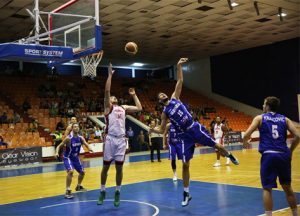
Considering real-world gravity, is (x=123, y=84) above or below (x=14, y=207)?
above

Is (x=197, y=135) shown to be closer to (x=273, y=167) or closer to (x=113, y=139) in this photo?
(x=113, y=139)

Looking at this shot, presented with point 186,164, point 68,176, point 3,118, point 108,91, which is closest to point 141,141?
point 3,118

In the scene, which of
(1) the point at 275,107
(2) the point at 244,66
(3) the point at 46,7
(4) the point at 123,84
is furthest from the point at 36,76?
(1) the point at 275,107

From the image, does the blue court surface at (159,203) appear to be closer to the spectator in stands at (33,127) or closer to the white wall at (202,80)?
the spectator in stands at (33,127)

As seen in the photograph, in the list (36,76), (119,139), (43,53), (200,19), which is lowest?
(119,139)

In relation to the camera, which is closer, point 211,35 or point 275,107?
point 275,107

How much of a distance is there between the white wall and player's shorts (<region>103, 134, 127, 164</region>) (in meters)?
22.6

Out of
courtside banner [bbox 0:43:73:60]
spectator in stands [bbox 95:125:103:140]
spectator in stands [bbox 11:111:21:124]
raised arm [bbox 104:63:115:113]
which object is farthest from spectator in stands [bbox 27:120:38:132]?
raised arm [bbox 104:63:115:113]

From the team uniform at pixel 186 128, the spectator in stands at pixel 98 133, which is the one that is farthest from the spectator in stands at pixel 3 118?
the team uniform at pixel 186 128

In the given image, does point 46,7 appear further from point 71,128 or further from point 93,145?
point 71,128

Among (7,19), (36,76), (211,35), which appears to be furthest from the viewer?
(36,76)

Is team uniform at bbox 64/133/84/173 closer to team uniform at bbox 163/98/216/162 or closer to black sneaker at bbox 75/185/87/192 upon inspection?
black sneaker at bbox 75/185/87/192

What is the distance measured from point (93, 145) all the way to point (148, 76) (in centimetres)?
1468

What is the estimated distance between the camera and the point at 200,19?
18250mm
